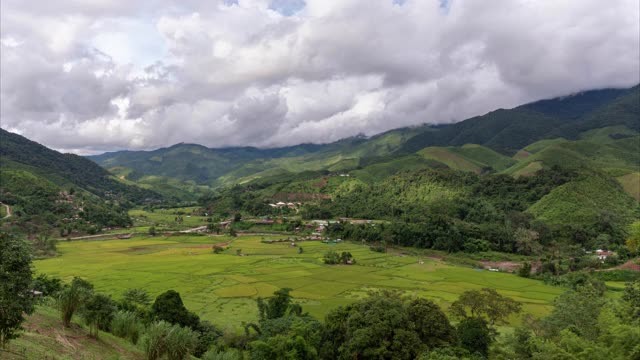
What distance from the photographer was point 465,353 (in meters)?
35.8

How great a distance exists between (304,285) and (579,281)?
175ft

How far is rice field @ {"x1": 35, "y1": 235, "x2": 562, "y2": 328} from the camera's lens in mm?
64375

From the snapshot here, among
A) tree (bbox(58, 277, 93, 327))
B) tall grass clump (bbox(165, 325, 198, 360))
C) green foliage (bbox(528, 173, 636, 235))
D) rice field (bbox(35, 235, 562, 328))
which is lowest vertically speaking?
rice field (bbox(35, 235, 562, 328))

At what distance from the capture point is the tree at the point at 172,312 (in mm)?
43438

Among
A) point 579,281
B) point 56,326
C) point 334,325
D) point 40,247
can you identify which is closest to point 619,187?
point 579,281

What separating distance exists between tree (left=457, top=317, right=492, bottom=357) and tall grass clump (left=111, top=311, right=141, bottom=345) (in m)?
32.4

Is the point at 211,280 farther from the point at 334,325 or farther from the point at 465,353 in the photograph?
the point at 465,353

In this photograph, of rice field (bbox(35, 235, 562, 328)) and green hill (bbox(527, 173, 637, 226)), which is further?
green hill (bbox(527, 173, 637, 226))

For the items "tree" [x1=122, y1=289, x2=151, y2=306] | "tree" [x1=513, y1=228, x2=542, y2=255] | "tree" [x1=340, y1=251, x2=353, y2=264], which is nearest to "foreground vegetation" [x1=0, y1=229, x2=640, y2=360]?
"tree" [x1=122, y1=289, x2=151, y2=306]

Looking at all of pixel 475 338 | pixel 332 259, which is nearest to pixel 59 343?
pixel 475 338

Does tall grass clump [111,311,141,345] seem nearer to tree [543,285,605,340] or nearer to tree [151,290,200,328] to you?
tree [151,290,200,328]

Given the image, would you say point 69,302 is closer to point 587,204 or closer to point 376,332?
point 376,332

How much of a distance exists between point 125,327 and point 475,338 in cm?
3510

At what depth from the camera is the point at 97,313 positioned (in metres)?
31.5
